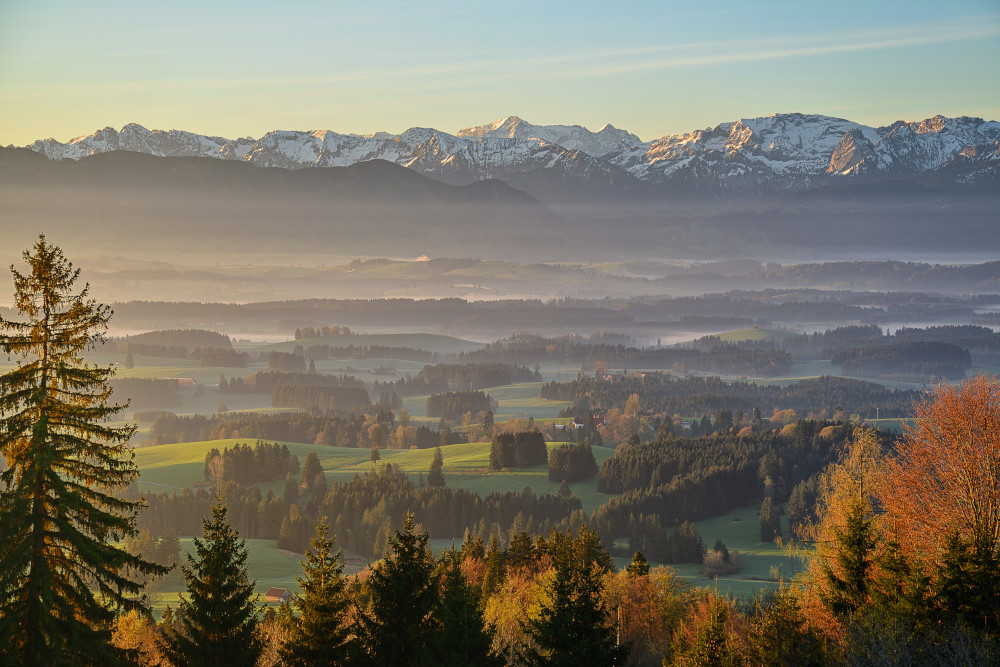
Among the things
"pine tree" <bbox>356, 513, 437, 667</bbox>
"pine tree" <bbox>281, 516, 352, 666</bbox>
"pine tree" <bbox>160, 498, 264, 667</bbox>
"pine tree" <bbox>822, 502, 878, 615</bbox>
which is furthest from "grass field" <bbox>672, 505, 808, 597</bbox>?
"pine tree" <bbox>160, 498, 264, 667</bbox>

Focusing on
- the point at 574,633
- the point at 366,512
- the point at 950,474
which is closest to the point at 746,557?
the point at 366,512

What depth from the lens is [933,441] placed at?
59812mm

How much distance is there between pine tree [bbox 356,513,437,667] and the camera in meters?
44.6

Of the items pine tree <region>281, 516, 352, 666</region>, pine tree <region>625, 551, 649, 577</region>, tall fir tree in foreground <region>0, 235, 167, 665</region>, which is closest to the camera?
tall fir tree in foreground <region>0, 235, 167, 665</region>

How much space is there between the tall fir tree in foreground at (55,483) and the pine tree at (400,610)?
463 inches

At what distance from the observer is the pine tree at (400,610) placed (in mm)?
44562

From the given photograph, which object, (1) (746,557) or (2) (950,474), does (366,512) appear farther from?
(2) (950,474)

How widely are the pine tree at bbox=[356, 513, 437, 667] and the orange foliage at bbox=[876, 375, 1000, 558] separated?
29.7 m

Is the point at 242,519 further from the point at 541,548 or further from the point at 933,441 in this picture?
the point at 933,441

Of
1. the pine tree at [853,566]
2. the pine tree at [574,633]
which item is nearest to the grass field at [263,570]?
the pine tree at [853,566]

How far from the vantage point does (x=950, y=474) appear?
58.2 metres

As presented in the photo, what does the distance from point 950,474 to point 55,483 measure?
4983 cm

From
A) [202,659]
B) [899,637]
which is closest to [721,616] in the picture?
[899,637]

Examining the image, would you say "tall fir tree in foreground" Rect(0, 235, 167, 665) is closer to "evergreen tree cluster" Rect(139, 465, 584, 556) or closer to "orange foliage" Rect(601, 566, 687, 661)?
"orange foliage" Rect(601, 566, 687, 661)
